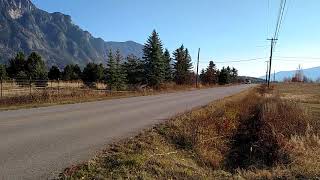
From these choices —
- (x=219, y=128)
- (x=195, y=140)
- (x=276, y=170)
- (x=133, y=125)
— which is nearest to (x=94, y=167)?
(x=276, y=170)

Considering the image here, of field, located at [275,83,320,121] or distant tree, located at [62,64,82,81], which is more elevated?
distant tree, located at [62,64,82,81]

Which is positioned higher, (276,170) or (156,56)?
(156,56)

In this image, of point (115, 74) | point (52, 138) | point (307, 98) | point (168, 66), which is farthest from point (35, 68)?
point (52, 138)

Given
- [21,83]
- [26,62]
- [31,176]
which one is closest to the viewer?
[31,176]

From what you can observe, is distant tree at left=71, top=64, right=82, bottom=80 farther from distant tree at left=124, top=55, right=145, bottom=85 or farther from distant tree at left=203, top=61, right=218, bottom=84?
distant tree at left=203, top=61, right=218, bottom=84

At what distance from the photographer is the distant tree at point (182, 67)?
90.1 m

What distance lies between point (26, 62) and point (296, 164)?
6770 centimetres

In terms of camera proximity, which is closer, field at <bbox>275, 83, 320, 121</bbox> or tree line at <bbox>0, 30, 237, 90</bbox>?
field at <bbox>275, 83, 320, 121</bbox>

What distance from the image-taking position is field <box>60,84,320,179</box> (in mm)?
8938

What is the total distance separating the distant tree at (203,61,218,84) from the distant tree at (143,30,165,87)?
57475 mm

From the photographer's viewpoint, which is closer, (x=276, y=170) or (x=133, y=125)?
(x=276, y=170)

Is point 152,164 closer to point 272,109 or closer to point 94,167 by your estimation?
point 94,167

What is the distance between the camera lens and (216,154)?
13.8 m

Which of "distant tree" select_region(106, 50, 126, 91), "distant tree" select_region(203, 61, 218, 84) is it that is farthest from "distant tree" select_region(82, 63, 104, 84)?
"distant tree" select_region(203, 61, 218, 84)
